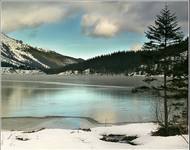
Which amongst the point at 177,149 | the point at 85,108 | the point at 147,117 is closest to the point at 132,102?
the point at 85,108

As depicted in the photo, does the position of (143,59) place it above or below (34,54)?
below

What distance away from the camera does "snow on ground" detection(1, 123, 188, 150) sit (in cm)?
564

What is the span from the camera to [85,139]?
7848 millimetres

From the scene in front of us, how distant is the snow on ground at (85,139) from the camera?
5637 millimetres

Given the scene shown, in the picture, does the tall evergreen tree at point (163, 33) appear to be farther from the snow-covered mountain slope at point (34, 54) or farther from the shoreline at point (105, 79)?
the snow-covered mountain slope at point (34, 54)

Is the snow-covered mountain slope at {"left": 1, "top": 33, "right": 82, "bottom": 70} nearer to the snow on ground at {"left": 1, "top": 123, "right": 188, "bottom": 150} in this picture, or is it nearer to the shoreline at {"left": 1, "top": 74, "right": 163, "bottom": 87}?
the snow on ground at {"left": 1, "top": 123, "right": 188, "bottom": 150}

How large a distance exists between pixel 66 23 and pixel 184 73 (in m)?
4.08

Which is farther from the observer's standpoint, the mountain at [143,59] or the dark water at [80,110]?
the dark water at [80,110]

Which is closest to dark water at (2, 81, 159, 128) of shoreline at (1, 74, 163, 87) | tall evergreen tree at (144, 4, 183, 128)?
shoreline at (1, 74, 163, 87)

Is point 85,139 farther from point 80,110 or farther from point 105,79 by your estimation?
point 105,79

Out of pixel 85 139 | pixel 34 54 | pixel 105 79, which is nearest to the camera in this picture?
pixel 85 139

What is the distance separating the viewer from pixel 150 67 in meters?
11.0

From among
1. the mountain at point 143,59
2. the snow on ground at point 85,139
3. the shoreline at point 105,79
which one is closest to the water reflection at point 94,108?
the shoreline at point 105,79

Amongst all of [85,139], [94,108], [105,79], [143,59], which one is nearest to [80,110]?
[94,108]
